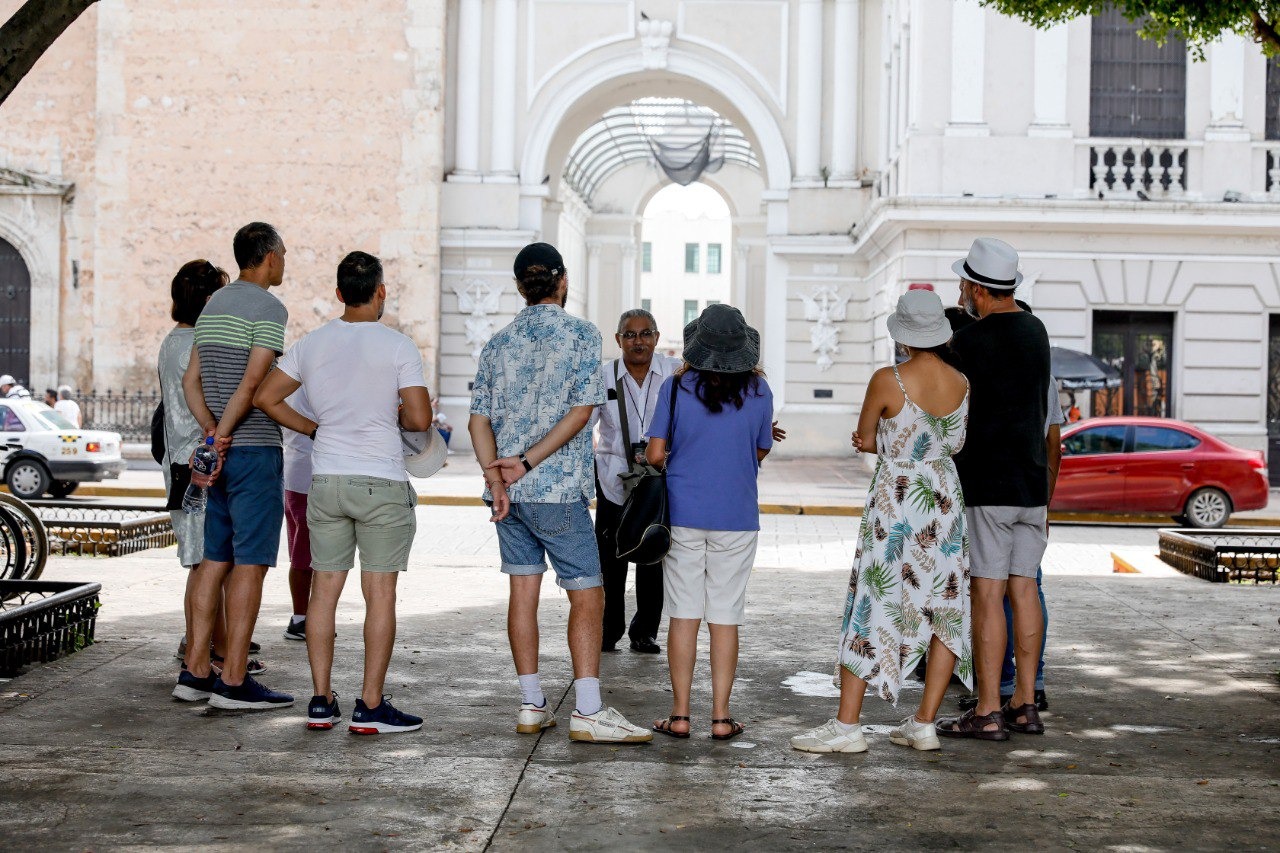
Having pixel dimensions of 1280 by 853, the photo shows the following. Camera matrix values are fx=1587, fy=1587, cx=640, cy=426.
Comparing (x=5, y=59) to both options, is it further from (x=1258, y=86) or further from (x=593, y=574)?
(x=1258, y=86)

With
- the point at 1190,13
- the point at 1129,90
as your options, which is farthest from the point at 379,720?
the point at 1129,90

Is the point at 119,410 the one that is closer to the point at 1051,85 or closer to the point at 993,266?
the point at 1051,85

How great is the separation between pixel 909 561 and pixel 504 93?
84.2 feet

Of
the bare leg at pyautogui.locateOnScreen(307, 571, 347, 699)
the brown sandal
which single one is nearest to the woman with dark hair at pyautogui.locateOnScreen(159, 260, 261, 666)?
the bare leg at pyautogui.locateOnScreen(307, 571, 347, 699)

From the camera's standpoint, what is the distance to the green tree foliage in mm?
9547

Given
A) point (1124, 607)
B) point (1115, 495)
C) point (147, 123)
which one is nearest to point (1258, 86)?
point (1115, 495)

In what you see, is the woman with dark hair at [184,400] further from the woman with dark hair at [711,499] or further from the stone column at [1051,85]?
the stone column at [1051,85]

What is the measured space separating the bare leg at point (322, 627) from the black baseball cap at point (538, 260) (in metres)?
1.45

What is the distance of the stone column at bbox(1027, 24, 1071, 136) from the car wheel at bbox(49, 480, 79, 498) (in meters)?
15.0

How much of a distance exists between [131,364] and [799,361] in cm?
1324

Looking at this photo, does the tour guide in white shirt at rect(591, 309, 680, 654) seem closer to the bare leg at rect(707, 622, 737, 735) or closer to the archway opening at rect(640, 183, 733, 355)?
the bare leg at rect(707, 622, 737, 735)

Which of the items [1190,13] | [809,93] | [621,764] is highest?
[809,93]

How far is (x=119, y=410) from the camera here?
102 feet

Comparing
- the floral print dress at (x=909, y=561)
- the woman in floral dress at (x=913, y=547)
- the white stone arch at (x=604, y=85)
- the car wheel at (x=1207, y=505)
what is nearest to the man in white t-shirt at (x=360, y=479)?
the woman in floral dress at (x=913, y=547)
